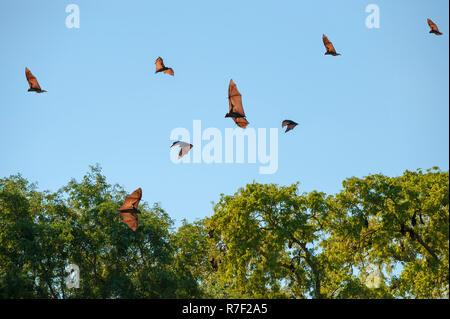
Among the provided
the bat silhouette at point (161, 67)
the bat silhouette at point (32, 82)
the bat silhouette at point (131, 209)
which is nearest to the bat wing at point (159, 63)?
the bat silhouette at point (161, 67)

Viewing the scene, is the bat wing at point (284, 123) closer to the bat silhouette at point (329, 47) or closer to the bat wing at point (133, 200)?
the bat silhouette at point (329, 47)

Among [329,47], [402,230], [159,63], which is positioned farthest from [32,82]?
[402,230]

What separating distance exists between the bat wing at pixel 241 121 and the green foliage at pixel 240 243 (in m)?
6.35

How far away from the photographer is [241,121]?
25078 millimetres

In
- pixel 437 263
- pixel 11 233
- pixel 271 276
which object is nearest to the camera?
pixel 11 233

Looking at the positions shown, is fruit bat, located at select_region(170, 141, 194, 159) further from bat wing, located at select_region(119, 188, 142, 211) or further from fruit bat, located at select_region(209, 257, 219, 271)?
fruit bat, located at select_region(209, 257, 219, 271)

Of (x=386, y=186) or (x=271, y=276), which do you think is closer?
(x=271, y=276)

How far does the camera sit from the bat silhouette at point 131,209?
24.0 m

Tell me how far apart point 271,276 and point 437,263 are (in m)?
10.8

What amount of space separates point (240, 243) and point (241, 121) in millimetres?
7937

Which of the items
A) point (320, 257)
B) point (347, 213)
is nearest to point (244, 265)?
point (320, 257)
